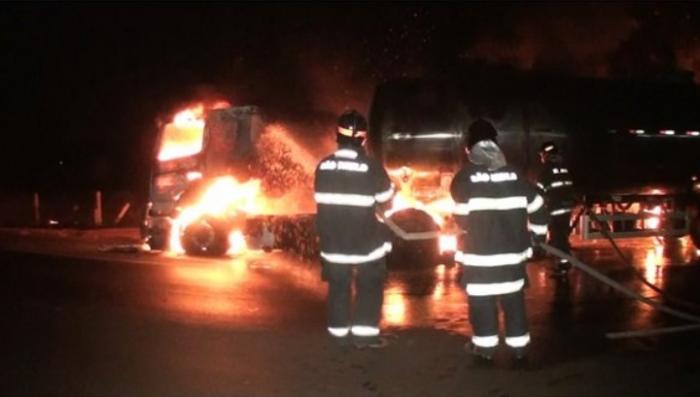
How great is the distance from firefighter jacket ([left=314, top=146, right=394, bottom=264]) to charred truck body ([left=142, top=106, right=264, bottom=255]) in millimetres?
7174

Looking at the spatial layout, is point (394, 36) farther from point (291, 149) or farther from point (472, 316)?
point (472, 316)

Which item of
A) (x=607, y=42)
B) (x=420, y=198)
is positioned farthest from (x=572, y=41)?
(x=420, y=198)

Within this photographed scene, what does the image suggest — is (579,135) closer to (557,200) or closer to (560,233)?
(557,200)

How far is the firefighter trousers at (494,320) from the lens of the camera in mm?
6430

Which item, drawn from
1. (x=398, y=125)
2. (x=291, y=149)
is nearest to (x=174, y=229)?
(x=291, y=149)

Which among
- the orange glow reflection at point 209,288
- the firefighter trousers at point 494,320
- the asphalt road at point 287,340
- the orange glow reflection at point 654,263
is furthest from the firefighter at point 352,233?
the orange glow reflection at point 654,263

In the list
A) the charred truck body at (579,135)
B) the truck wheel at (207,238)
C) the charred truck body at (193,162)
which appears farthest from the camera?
the charred truck body at (193,162)

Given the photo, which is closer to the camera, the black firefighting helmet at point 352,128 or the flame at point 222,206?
the black firefighting helmet at point 352,128

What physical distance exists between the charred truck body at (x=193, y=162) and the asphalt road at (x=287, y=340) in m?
2.77

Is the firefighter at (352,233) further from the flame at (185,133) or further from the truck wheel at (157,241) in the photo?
the truck wheel at (157,241)

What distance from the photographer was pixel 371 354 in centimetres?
688

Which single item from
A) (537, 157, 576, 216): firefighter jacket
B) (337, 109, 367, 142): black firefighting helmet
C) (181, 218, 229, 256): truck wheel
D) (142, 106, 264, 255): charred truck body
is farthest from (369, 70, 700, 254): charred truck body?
(337, 109, 367, 142): black firefighting helmet

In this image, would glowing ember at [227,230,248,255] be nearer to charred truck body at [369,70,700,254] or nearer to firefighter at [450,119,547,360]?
charred truck body at [369,70,700,254]

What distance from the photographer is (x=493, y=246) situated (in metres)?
6.43
